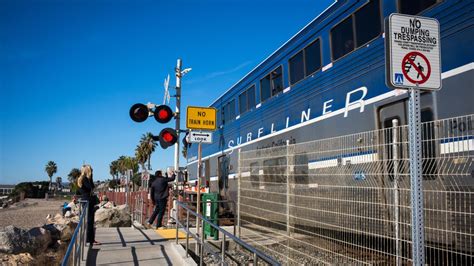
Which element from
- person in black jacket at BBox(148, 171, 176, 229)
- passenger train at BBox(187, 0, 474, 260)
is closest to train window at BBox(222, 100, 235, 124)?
passenger train at BBox(187, 0, 474, 260)

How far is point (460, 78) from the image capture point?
18.5ft

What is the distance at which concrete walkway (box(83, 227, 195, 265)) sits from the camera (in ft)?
26.4

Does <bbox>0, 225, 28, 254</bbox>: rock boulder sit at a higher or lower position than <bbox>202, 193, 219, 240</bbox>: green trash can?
lower

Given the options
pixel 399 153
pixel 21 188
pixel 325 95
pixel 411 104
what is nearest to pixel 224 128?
pixel 325 95

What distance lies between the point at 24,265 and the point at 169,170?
5.68 metres

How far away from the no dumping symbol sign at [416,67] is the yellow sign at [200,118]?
6941 millimetres

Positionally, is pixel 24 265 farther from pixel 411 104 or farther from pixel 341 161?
pixel 411 104

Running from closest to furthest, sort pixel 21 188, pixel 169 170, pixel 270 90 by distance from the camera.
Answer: pixel 270 90 → pixel 169 170 → pixel 21 188

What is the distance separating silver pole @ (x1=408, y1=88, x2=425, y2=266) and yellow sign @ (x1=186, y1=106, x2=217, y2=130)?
23.0 ft

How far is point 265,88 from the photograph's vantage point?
41.6 feet

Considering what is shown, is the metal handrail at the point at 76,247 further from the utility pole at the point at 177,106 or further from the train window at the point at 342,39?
the train window at the point at 342,39

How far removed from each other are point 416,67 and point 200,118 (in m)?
7.03

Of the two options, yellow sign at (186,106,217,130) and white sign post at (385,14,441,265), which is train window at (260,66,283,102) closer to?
yellow sign at (186,106,217,130)

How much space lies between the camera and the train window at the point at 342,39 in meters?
8.27
